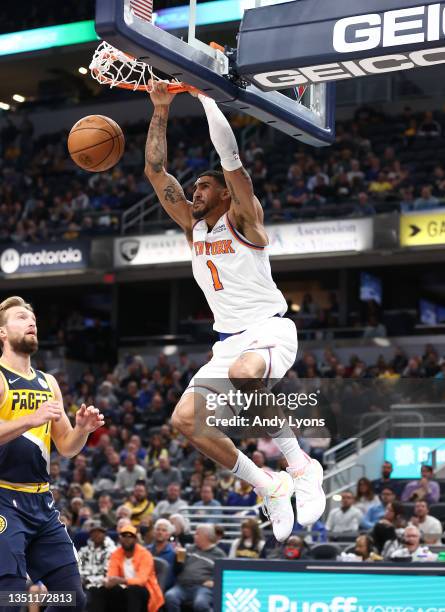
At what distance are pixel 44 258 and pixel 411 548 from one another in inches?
647

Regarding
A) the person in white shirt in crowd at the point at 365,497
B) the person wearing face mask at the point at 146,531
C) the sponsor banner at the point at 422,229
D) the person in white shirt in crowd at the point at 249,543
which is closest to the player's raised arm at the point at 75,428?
the person in white shirt in crowd at the point at 249,543

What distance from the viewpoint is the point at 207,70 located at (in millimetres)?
6066

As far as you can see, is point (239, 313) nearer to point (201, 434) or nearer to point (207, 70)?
point (201, 434)

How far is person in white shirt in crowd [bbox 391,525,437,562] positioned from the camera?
11.6 metres

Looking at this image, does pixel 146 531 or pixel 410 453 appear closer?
pixel 146 531

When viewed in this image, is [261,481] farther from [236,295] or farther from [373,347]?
[373,347]

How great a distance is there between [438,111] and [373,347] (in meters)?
6.56

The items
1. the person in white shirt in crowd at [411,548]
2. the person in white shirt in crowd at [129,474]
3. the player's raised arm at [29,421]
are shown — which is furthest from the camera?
the person in white shirt in crowd at [129,474]

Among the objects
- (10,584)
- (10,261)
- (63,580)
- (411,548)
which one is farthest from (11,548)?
(10,261)

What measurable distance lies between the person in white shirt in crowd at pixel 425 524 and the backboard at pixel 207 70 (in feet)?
22.1

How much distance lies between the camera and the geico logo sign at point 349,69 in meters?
5.73

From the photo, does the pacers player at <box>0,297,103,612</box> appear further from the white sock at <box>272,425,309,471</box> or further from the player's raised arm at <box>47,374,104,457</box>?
the white sock at <box>272,425,309,471</box>

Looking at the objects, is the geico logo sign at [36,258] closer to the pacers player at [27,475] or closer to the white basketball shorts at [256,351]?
the pacers player at [27,475]

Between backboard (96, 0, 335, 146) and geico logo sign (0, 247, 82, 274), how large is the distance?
63.7 feet
